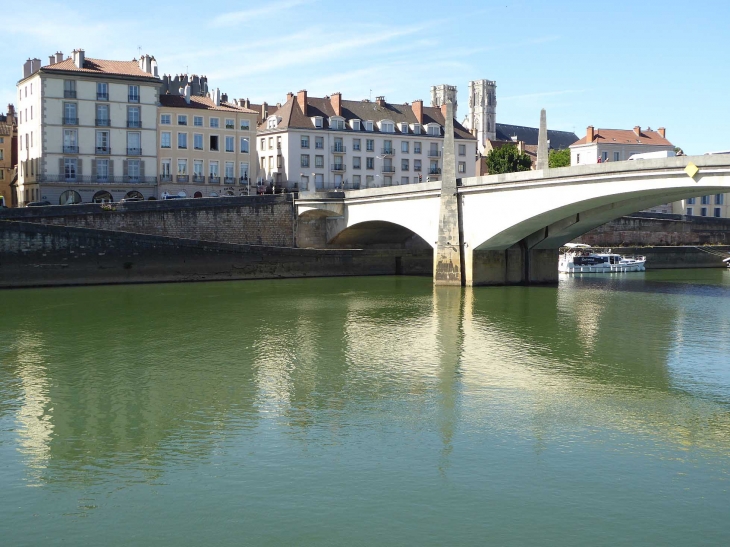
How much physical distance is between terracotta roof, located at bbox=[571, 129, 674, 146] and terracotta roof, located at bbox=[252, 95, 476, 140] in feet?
45.5

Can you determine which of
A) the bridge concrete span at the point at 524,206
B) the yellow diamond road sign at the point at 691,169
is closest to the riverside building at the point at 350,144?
the bridge concrete span at the point at 524,206

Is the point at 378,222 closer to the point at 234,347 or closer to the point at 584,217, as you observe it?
the point at 584,217

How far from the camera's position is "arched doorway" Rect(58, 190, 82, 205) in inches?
2007

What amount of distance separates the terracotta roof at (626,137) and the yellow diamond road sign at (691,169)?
49.1 m

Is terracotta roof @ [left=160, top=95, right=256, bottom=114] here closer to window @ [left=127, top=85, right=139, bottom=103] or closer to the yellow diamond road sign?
window @ [left=127, top=85, right=139, bottom=103]

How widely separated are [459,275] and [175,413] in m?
25.2

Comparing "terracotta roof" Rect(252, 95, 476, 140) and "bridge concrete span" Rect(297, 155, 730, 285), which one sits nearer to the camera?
"bridge concrete span" Rect(297, 155, 730, 285)

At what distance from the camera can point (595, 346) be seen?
73.2ft

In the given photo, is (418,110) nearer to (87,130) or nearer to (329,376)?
(87,130)

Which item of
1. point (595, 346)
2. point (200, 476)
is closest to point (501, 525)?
point (200, 476)

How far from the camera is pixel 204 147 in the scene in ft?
185

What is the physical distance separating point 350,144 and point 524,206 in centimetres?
3245

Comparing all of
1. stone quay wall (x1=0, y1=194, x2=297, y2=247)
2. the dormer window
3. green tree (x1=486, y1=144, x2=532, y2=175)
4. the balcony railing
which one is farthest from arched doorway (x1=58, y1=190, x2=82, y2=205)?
green tree (x1=486, y1=144, x2=532, y2=175)

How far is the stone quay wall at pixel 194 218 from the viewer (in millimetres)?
40281
